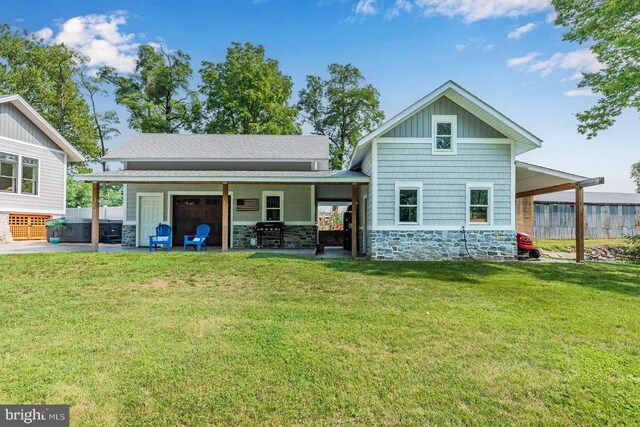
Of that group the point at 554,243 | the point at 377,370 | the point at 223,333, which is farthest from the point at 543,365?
the point at 554,243

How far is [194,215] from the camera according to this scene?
44.5 ft

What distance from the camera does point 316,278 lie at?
23.8 feet

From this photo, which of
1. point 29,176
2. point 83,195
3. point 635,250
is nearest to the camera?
point 635,250

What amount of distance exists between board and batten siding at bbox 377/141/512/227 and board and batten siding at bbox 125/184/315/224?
12.3 feet

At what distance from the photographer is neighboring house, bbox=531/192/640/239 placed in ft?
68.3

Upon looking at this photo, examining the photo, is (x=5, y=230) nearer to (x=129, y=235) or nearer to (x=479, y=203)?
(x=129, y=235)

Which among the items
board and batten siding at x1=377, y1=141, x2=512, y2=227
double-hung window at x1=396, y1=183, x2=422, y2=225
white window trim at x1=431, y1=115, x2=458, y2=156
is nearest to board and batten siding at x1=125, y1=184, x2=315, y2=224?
board and batten siding at x1=377, y1=141, x2=512, y2=227

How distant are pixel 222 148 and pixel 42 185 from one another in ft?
30.9

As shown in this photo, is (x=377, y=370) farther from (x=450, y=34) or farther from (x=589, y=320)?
(x=450, y=34)

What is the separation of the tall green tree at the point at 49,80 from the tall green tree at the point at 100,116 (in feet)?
2.19

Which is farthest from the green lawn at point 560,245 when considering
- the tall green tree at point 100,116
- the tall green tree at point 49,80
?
the tall green tree at point 49,80

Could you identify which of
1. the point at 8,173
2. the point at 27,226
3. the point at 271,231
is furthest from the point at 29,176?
the point at 271,231

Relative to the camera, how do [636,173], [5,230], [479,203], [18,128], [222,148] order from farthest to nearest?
[636,173], [18,128], [222,148], [5,230], [479,203]

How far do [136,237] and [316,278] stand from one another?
9.37 metres
